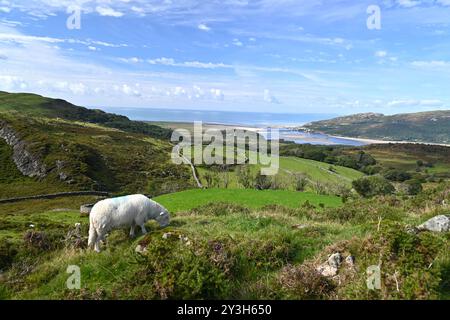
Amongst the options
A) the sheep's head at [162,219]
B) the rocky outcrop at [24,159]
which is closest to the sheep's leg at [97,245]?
the sheep's head at [162,219]

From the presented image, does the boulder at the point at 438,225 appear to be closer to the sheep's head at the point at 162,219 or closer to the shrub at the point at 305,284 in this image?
the shrub at the point at 305,284

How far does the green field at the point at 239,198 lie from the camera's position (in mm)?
37981

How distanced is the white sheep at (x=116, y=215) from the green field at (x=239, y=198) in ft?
77.8

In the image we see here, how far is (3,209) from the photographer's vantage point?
231 ft

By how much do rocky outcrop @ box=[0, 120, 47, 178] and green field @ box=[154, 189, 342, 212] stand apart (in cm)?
7543

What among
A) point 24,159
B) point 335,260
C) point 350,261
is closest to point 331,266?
point 335,260

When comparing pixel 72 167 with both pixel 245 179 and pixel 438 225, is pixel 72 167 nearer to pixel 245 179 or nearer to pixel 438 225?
pixel 245 179

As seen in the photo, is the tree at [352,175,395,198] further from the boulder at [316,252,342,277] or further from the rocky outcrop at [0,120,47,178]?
the rocky outcrop at [0,120,47,178]

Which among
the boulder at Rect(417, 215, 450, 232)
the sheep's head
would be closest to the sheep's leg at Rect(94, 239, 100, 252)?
the sheep's head

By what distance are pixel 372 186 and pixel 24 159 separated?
96.2 meters
